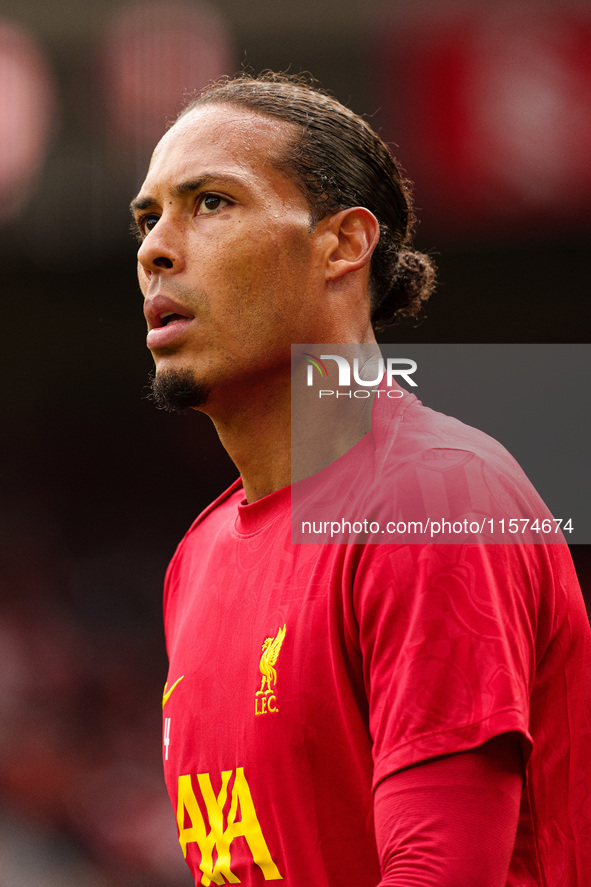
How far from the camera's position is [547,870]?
4.09 feet

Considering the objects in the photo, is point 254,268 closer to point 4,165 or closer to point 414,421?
point 414,421

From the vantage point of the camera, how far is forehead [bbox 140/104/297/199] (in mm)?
1612

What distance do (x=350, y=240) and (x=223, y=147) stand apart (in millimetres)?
263

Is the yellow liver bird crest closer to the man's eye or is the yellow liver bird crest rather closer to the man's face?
the man's face

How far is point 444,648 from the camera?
113 cm

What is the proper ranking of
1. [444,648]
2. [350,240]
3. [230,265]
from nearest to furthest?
[444,648]
[230,265]
[350,240]

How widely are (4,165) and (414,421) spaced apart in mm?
4501

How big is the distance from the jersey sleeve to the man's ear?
23.7 inches

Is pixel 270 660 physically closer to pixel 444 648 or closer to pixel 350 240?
pixel 444 648

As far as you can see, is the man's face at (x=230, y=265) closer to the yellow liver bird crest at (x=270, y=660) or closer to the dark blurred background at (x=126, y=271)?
the yellow liver bird crest at (x=270, y=660)
